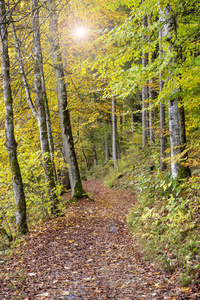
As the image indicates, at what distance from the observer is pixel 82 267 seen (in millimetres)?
4453

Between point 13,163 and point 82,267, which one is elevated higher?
point 13,163

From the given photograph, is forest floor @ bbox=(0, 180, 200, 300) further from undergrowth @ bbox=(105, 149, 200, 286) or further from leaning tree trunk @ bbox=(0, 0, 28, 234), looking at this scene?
leaning tree trunk @ bbox=(0, 0, 28, 234)

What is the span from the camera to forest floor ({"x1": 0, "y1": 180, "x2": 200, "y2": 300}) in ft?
11.0

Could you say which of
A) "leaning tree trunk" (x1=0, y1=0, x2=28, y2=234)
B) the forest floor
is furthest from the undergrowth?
"leaning tree trunk" (x1=0, y1=0, x2=28, y2=234)

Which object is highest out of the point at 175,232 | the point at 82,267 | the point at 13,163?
the point at 13,163

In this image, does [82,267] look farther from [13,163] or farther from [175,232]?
[13,163]

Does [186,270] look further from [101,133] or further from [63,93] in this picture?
[101,133]

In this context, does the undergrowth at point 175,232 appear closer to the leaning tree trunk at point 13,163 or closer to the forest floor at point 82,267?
the forest floor at point 82,267

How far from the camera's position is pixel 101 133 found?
A: 23.6 metres

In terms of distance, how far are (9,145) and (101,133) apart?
58.3 feet

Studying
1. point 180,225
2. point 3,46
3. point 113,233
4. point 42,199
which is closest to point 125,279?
point 180,225

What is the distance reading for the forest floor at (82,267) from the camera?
336 centimetres

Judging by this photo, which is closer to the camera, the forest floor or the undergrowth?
the forest floor

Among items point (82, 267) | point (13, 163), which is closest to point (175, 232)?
point (82, 267)
